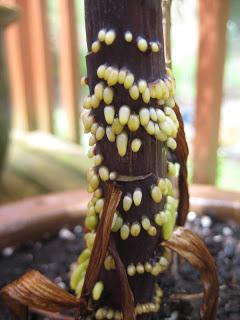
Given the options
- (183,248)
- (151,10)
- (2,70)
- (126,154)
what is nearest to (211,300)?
(183,248)

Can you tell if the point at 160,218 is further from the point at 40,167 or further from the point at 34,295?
the point at 40,167

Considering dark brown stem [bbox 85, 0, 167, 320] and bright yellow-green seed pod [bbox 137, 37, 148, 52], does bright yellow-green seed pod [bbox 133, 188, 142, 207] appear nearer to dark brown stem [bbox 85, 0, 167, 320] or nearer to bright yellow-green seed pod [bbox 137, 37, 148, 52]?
dark brown stem [bbox 85, 0, 167, 320]

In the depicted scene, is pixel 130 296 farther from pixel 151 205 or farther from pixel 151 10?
pixel 151 10

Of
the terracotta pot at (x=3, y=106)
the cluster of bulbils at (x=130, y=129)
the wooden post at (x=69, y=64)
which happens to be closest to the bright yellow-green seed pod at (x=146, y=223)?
the cluster of bulbils at (x=130, y=129)

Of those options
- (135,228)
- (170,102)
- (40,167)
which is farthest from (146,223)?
(40,167)

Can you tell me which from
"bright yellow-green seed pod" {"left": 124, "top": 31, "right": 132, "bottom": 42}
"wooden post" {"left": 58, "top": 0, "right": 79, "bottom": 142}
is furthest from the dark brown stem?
"wooden post" {"left": 58, "top": 0, "right": 79, "bottom": 142}

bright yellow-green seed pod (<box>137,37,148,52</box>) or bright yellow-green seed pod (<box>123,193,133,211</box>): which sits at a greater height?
bright yellow-green seed pod (<box>137,37,148,52</box>)

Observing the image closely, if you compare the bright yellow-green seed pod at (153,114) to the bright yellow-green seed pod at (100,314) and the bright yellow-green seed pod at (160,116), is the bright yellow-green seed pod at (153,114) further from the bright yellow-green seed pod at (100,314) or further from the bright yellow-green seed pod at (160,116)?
the bright yellow-green seed pod at (100,314)
